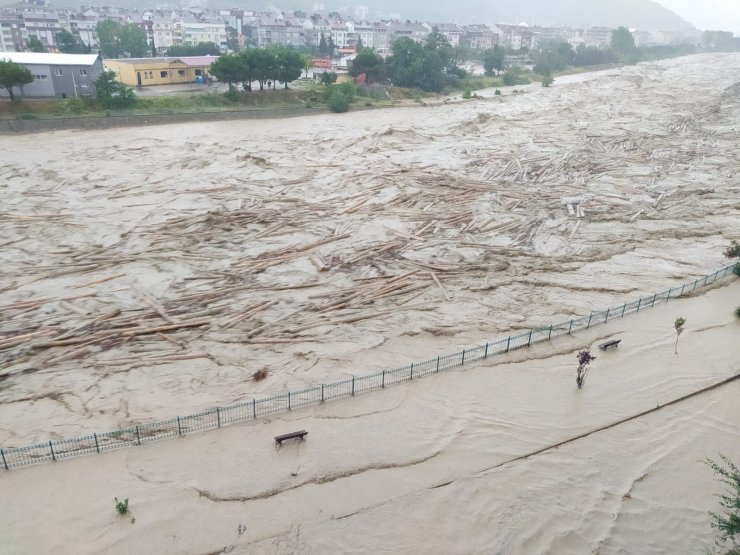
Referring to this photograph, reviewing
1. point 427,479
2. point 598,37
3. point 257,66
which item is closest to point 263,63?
point 257,66

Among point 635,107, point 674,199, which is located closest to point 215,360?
point 674,199

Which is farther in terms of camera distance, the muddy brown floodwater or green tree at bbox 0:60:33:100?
green tree at bbox 0:60:33:100

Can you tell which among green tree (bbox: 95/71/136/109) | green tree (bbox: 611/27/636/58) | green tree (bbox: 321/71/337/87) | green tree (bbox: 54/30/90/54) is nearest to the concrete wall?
green tree (bbox: 95/71/136/109)

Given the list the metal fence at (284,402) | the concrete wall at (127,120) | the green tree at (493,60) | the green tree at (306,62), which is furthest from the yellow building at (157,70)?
the metal fence at (284,402)

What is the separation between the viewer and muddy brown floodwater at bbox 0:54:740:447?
39.9ft

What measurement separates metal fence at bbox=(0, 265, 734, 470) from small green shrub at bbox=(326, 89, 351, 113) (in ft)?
112

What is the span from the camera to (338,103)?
43.4 meters

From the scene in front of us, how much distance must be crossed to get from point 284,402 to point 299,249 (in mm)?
7673

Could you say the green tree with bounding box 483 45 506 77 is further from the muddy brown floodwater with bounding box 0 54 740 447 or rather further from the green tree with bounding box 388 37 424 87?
the muddy brown floodwater with bounding box 0 54 740 447

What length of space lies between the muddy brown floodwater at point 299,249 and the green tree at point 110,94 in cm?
403

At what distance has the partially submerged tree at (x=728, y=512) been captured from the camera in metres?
6.72

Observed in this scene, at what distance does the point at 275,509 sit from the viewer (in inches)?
330

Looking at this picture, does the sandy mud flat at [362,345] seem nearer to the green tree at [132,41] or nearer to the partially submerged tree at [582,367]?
the partially submerged tree at [582,367]

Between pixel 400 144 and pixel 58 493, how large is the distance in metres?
26.6
